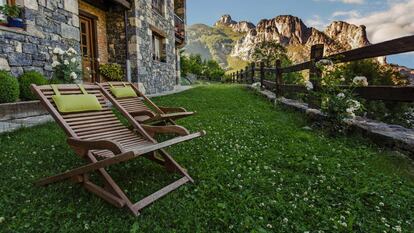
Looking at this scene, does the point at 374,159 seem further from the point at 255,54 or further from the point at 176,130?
the point at 255,54

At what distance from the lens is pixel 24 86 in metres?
5.31

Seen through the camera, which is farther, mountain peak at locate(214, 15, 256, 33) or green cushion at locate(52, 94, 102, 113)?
mountain peak at locate(214, 15, 256, 33)

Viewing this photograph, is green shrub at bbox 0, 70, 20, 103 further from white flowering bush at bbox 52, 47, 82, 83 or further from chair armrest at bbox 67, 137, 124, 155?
chair armrest at bbox 67, 137, 124, 155

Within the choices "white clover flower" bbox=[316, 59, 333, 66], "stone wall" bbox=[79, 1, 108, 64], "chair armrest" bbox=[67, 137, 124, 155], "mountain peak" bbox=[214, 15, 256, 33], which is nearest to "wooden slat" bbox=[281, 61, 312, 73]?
"white clover flower" bbox=[316, 59, 333, 66]

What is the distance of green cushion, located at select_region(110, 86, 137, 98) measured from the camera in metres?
4.22

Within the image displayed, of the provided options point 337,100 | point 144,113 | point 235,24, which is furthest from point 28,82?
point 235,24

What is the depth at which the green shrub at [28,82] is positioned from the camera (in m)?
5.32

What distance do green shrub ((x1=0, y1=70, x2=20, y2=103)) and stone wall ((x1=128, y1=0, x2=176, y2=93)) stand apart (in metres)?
5.08

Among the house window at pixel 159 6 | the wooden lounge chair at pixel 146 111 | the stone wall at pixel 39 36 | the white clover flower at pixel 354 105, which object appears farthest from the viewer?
the house window at pixel 159 6

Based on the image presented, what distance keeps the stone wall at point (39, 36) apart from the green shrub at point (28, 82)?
22cm

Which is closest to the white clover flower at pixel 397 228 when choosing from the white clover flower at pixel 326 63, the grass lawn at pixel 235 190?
the grass lawn at pixel 235 190

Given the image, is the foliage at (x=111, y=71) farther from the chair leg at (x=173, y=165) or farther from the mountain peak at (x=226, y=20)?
the mountain peak at (x=226, y=20)

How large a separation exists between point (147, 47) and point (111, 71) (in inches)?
85.8

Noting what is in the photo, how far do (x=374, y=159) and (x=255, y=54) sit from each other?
31.1m
